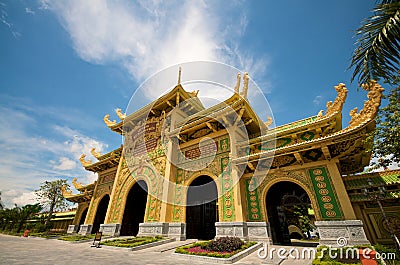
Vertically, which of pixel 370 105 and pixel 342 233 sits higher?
pixel 370 105

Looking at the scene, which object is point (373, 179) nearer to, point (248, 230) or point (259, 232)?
point (259, 232)

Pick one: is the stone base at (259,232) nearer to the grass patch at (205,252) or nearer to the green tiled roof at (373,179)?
the grass patch at (205,252)

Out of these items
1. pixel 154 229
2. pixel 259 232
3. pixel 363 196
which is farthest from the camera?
pixel 154 229

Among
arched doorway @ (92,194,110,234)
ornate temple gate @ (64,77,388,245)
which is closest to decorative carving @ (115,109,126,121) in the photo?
ornate temple gate @ (64,77,388,245)

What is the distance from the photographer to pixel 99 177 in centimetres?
1819

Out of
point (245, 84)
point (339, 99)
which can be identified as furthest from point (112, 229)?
point (339, 99)

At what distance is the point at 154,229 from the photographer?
34.7 feet

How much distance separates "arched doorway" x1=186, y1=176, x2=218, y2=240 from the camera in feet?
36.9

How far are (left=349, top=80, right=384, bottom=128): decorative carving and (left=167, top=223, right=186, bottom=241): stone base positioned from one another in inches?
349

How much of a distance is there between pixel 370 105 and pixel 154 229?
11194 mm

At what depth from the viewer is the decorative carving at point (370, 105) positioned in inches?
260

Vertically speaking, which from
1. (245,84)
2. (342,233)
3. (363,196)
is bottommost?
(342,233)

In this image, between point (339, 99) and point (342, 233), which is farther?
point (339, 99)

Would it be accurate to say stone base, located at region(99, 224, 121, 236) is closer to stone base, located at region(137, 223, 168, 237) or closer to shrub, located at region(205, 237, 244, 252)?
stone base, located at region(137, 223, 168, 237)
